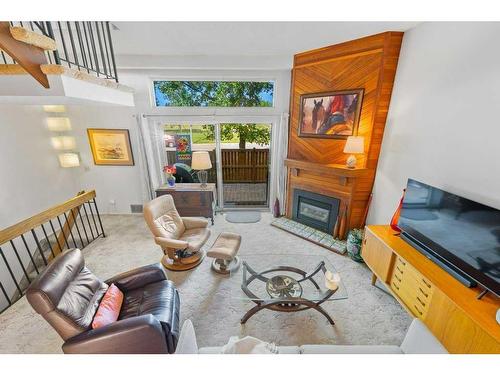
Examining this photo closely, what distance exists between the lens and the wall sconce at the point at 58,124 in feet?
13.0

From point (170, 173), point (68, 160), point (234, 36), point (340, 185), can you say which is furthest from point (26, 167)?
point (340, 185)

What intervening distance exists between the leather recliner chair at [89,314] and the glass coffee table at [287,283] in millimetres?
757

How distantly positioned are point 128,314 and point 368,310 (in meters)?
2.39

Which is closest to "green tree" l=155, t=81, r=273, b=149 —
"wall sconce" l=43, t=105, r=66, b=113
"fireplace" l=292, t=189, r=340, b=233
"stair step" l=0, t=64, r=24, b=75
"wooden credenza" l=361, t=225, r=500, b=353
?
"wall sconce" l=43, t=105, r=66, b=113

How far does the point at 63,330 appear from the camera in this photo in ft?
4.84

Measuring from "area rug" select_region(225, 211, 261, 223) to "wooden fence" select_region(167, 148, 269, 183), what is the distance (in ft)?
4.89

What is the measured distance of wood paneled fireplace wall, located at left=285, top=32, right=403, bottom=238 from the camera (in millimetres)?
2842

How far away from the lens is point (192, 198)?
157 inches

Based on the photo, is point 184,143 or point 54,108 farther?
point 184,143

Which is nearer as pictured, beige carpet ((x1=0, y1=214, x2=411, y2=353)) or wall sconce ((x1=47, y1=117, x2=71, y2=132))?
beige carpet ((x1=0, y1=214, x2=411, y2=353))

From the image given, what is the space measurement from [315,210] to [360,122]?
163 centimetres

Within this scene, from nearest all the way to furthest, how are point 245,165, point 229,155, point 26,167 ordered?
point 26,167, point 229,155, point 245,165

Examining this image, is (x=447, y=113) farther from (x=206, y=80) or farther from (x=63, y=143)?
(x=63, y=143)

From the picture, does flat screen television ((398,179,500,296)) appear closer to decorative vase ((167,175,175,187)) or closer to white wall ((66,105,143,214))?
decorative vase ((167,175,175,187))
